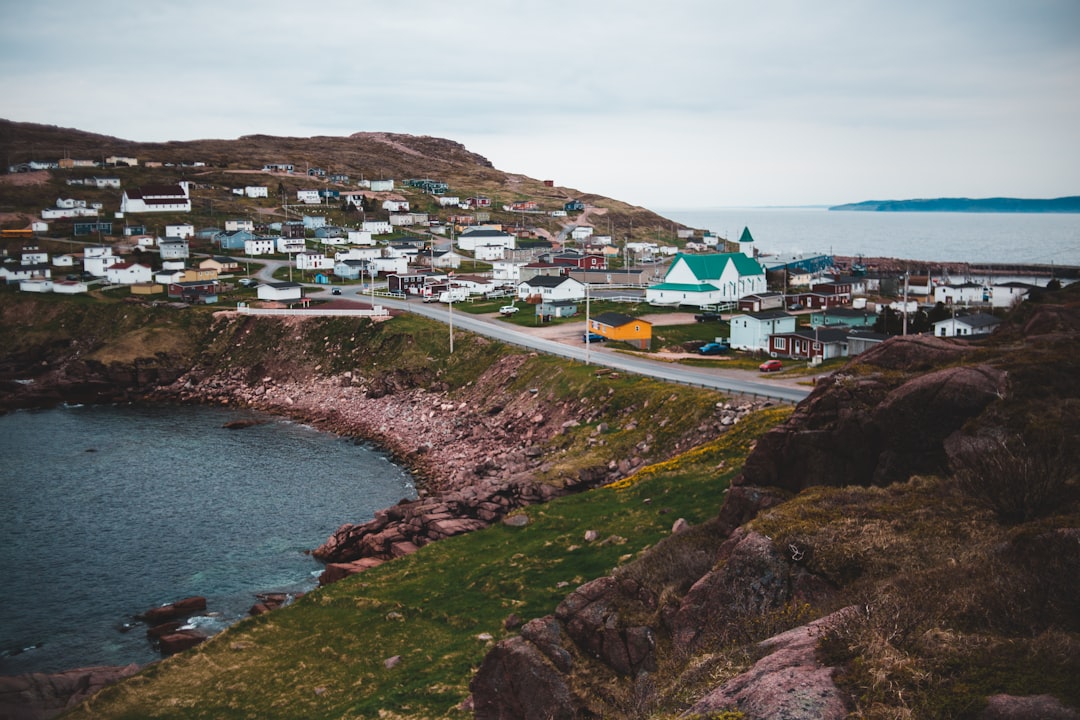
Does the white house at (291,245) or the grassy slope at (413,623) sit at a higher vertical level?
the white house at (291,245)

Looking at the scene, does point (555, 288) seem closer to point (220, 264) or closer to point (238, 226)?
point (220, 264)

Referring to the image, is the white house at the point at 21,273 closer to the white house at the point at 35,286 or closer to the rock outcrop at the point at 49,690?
the white house at the point at 35,286

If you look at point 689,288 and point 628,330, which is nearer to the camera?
→ point 628,330

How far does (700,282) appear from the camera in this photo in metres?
104

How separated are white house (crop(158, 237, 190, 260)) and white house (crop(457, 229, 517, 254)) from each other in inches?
2008

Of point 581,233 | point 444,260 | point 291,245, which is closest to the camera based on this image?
point 444,260

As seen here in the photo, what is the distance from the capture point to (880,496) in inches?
875

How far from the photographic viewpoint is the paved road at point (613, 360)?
5116cm

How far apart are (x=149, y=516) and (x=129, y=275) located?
80.5 metres

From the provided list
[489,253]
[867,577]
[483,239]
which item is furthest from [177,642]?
[483,239]

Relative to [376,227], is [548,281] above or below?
below

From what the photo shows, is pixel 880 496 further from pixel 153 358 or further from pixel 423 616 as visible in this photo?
pixel 153 358

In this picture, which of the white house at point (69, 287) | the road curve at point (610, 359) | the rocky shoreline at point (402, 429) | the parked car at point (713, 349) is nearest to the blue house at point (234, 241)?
the white house at point (69, 287)

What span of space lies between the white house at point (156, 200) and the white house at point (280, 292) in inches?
2931
